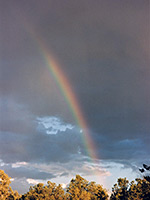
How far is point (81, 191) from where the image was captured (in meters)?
68.3

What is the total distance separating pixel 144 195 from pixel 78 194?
1843cm

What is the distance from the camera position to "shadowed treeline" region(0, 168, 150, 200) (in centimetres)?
6519

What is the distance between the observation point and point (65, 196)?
7294 cm

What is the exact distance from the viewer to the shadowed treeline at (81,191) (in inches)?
2566

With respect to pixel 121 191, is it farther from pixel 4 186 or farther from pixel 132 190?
pixel 4 186

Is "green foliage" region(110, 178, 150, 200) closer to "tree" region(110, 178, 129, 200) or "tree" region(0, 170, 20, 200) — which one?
"tree" region(110, 178, 129, 200)

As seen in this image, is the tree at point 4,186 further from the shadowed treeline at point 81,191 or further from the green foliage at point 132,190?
the green foliage at point 132,190

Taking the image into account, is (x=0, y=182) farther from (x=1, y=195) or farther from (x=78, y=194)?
(x=78, y=194)

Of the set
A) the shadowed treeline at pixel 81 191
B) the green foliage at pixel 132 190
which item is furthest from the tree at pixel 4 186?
the green foliage at pixel 132 190

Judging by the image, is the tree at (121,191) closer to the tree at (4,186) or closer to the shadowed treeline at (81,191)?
the shadowed treeline at (81,191)

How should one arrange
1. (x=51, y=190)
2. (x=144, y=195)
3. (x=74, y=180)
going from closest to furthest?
(x=144, y=195), (x=74, y=180), (x=51, y=190)

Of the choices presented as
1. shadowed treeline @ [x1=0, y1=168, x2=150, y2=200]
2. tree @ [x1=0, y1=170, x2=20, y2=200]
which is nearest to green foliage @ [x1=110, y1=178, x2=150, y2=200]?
shadowed treeline @ [x1=0, y1=168, x2=150, y2=200]

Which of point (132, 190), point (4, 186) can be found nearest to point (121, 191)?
point (132, 190)

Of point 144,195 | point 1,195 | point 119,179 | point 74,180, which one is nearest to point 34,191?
point 1,195
